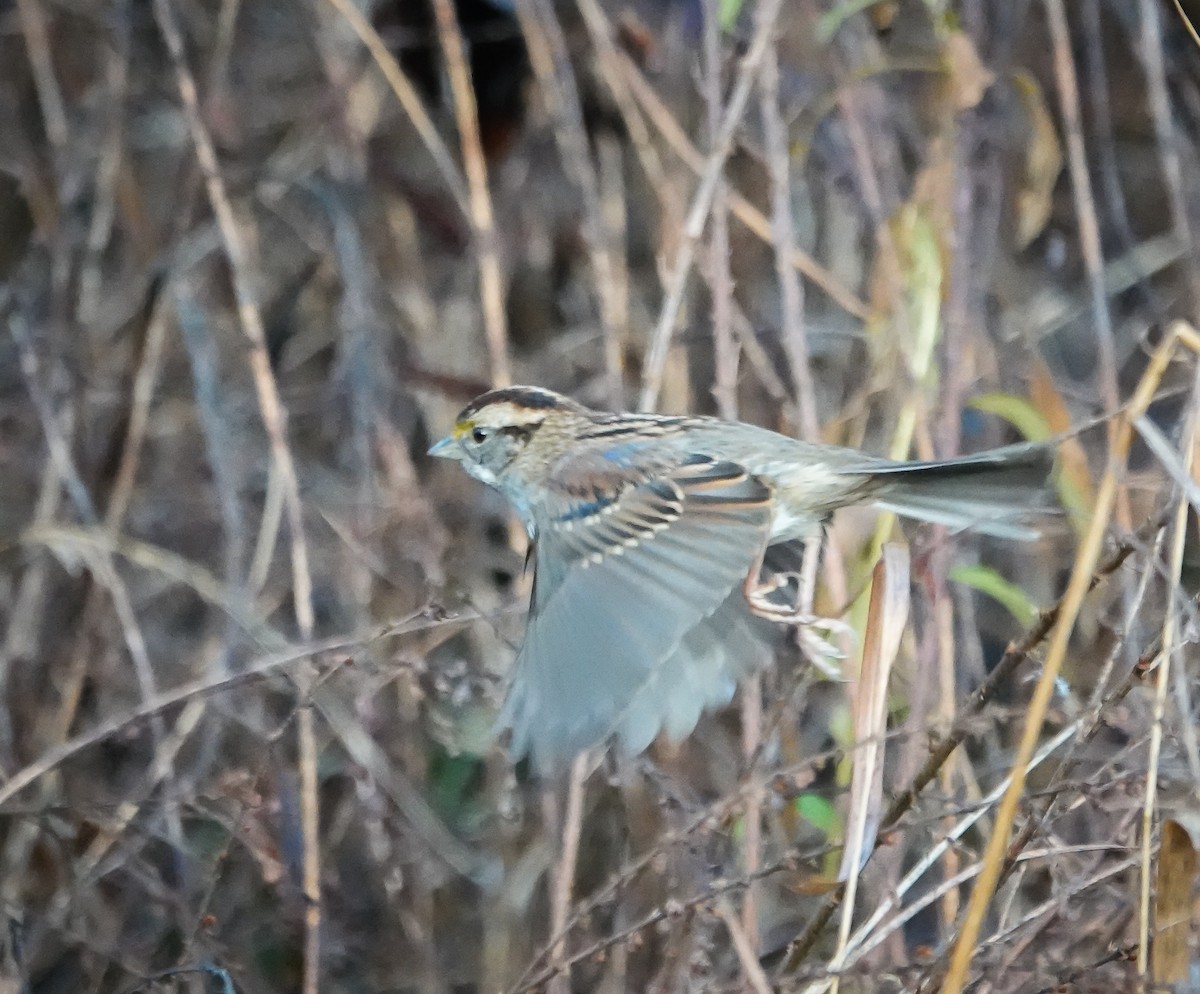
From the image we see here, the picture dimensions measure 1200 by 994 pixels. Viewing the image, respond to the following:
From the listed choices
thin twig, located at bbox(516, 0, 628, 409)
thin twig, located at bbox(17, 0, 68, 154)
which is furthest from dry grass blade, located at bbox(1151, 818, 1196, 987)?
thin twig, located at bbox(17, 0, 68, 154)

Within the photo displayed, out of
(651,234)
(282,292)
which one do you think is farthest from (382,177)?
(651,234)

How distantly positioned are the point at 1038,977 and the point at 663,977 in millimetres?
396

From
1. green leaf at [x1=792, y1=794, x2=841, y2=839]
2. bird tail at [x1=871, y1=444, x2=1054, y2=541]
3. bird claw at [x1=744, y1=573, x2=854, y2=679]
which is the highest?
bird tail at [x1=871, y1=444, x2=1054, y2=541]

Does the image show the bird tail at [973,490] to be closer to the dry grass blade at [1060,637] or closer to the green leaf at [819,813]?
the green leaf at [819,813]

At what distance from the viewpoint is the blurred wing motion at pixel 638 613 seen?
4.90 feet

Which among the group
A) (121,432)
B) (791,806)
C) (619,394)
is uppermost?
(619,394)

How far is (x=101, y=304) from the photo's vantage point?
2963 millimetres

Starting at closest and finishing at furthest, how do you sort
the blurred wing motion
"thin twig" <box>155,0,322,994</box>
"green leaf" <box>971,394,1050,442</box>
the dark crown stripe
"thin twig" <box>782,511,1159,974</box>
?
"thin twig" <box>782,511,1159,974</box> → the blurred wing motion → "thin twig" <box>155,0,322,994</box> → "green leaf" <box>971,394,1050,442</box> → the dark crown stripe

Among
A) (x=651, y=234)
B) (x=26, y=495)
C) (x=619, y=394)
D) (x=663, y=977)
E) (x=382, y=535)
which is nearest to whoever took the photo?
(x=663, y=977)

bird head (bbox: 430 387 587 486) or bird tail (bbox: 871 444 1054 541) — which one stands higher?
bird tail (bbox: 871 444 1054 541)

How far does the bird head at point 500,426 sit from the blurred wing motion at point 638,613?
0.25 meters

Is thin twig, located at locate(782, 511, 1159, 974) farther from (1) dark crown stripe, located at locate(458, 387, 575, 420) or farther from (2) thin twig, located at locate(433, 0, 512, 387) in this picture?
(2) thin twig, located at locate(433, 0, 512, 387)

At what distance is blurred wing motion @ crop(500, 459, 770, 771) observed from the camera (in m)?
1.49

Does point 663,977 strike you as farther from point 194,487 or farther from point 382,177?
point 382,177
